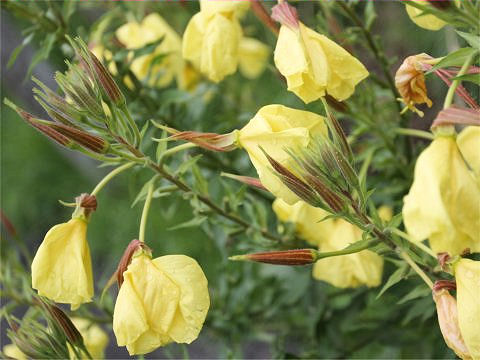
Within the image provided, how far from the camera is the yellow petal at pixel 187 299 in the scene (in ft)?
2.24

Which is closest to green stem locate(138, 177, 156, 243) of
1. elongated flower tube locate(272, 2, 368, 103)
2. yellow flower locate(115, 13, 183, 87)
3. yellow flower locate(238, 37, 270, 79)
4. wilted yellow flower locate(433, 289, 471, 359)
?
elongated flower tube locate(272, 2, 368, 103)

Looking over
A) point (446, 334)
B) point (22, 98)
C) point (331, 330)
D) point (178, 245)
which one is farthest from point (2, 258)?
point (22, 98)

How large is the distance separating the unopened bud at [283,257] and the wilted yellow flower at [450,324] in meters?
0.12

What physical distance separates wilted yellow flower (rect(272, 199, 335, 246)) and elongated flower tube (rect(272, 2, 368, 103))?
0.69 feet

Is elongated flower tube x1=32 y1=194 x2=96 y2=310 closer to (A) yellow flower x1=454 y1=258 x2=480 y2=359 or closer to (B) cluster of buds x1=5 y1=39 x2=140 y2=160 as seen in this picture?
(B) cluster of buds x1=5 y1=39 x2=140 y2=160

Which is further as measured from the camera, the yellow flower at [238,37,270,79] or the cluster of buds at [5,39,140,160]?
the yellow flower at [238,37,270,79]

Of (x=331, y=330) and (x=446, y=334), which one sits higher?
(x=446, y=334)

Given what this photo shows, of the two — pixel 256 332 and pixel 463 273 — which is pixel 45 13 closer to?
pixel 256 332

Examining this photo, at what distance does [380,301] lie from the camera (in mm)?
1115

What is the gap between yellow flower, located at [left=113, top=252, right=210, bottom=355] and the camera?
678mm

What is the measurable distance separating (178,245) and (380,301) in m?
1.17

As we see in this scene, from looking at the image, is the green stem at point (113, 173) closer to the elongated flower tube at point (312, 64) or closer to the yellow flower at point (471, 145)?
the elongated flower tube at point (312, 64)

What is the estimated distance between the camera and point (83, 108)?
2.32ft

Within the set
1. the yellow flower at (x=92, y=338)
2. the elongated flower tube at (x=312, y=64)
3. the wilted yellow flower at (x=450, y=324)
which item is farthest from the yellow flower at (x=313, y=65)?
the yellow flower at (x=92, y=338)
